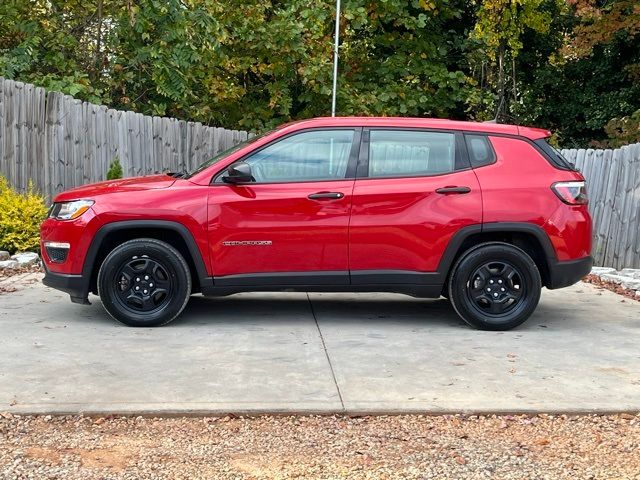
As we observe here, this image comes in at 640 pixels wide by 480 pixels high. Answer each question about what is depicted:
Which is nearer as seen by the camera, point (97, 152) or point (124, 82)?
point (97, 152)

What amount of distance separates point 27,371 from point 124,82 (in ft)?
34.6

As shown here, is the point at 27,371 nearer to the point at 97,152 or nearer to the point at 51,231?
the point at 51,231

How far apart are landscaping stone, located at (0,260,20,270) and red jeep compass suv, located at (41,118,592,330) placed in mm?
3034

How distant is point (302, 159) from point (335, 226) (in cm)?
66

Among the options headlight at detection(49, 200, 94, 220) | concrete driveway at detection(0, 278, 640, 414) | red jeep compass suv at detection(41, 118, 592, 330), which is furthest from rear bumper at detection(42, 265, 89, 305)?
headlight at detection(49, 200, 94, 220)

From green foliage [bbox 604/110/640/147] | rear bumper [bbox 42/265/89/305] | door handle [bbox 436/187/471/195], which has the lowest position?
rear bumper [bbox 42/265/89/305]

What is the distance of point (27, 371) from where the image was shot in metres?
5.40

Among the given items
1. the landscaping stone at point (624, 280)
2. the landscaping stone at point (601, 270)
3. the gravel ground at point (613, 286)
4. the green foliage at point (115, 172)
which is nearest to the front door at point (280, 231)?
the gravel ground at point (613, 286)

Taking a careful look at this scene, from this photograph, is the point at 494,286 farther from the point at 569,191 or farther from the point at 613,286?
the point at 613,286

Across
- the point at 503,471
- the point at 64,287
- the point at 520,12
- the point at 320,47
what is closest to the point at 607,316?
the point at 503,471

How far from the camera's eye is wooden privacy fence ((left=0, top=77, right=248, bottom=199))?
11.4 metres

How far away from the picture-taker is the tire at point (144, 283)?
675cm

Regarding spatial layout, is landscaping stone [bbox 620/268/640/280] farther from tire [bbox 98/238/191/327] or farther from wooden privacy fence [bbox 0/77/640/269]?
tire [bbox 98/238/191/327]

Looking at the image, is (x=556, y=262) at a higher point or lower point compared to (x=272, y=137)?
lower
